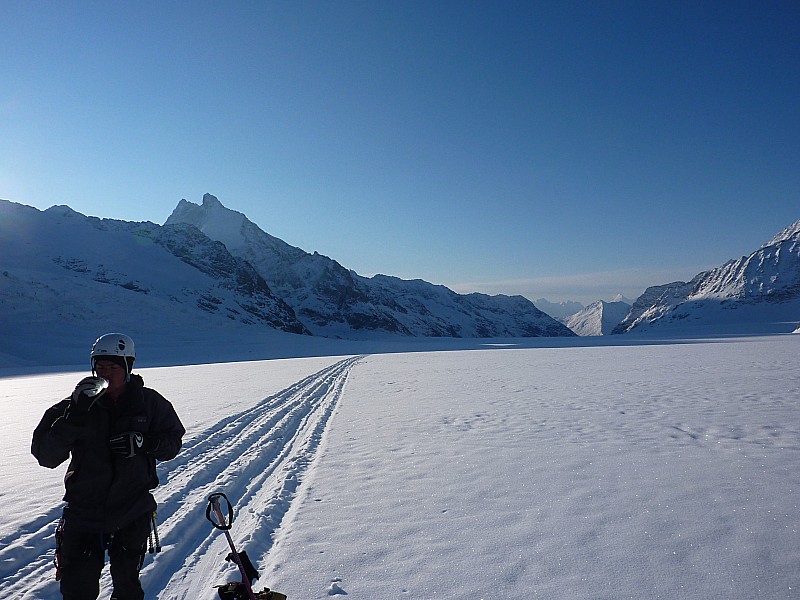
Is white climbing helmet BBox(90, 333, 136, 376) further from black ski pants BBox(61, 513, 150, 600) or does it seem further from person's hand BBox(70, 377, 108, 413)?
black ski pants BBox(61, 513, 150, 600)

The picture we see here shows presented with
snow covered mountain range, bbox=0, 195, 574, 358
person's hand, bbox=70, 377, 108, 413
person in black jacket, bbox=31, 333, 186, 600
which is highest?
snow covered mountain range, bbox=0, 195, 574, 358

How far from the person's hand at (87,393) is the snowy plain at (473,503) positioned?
6.92ft

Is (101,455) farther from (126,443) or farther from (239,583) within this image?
(239,583)

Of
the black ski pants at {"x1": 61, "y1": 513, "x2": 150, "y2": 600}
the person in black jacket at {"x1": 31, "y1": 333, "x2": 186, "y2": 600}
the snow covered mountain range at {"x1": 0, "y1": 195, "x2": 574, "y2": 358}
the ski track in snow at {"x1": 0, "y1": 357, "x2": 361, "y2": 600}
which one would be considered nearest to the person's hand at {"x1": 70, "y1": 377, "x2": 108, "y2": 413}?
the person in black jacket at {"x1": 31, "y1": 333, "x2": 186, "y2": 600}

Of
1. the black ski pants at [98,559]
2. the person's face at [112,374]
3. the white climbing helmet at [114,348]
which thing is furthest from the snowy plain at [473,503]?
the white climbing helmet at [114,348]

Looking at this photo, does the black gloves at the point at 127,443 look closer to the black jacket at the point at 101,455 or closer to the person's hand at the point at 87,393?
the black jacket at the point at 101,455

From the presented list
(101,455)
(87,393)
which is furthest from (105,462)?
(87,393)

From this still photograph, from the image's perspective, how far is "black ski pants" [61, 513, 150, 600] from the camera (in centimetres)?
341

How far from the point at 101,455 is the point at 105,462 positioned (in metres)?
0.06

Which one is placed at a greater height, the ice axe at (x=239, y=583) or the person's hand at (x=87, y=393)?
the person's hand at (x=87, y=393)

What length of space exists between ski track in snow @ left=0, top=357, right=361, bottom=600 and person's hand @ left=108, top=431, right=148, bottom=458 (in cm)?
172

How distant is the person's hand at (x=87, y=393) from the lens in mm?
3176

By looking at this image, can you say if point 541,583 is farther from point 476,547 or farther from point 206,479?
point 206,479

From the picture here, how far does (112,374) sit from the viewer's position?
3539 millimetres
